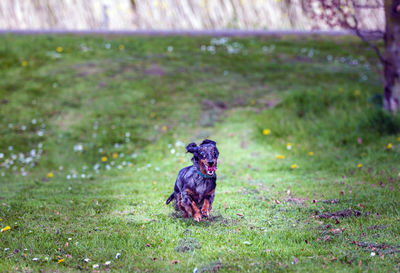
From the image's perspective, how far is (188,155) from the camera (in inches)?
372

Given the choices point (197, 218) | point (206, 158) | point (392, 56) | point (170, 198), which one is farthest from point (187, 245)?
point (392, 56)

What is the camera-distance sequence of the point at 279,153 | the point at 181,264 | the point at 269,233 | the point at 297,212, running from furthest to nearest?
1. the point at 279,153
2. the point at 297,212
3. the point at 269,233
4. the point at 181,264

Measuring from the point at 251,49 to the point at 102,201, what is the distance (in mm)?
10303

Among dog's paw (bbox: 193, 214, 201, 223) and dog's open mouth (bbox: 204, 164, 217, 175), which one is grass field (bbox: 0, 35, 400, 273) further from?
dog's open mouth (bbox: 204, 164, 217, 175)

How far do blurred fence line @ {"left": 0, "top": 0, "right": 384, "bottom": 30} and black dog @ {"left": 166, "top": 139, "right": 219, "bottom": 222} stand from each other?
531 inches

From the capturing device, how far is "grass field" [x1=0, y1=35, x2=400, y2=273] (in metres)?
4.60

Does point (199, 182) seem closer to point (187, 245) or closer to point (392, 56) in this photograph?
point (187, 245)

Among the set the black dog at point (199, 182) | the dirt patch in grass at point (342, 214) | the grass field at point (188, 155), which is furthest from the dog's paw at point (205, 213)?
the dirt patch in grass at point (342, 214)

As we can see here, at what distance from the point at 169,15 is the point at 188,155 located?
991cm

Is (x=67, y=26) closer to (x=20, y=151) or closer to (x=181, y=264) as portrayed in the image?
(x=20, y=151)

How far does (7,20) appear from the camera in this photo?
1705cm

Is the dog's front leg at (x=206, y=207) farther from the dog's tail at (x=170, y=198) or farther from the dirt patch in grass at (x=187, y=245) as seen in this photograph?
the dog's tail at (x=170, y=198)

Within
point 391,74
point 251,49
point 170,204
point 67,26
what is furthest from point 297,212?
point 67,26

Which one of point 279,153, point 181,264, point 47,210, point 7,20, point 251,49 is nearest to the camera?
point 181,264
